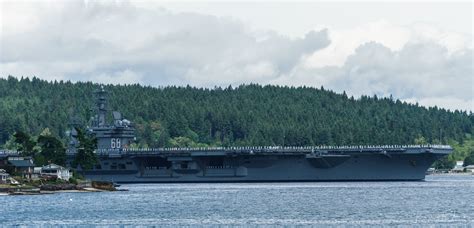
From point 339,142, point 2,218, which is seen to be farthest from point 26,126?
point 2,218

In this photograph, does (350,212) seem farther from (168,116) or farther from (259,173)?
(168,116)

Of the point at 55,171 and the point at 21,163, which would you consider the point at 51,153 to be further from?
the point at 21,163

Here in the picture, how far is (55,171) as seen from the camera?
375 feet

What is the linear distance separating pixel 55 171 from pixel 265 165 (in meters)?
23.3

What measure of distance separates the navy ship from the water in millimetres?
12076

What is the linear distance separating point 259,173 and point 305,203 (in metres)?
43.6

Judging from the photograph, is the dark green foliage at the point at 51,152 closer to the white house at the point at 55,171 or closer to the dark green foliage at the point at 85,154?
the dark green foliage at the point at 85,154

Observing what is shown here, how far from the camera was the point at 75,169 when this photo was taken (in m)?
127

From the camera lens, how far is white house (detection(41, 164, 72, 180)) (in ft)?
373

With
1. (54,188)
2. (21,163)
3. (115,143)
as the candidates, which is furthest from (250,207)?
(115,143)

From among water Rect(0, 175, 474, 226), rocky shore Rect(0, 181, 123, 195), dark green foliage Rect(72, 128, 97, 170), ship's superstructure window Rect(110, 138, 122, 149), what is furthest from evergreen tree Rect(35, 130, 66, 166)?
water Rect(0, 175, 474, 226)

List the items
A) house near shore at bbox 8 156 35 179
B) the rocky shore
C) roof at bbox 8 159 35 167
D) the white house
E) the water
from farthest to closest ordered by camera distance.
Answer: the white house < roof at bbox 8 159 35 167 < house near shore at bbox 8 156 35 179 < the rocky shore < the water

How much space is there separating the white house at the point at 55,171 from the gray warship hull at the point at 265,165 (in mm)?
11365

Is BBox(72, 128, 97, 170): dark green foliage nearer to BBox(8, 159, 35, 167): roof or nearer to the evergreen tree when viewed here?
the evergreen tree
